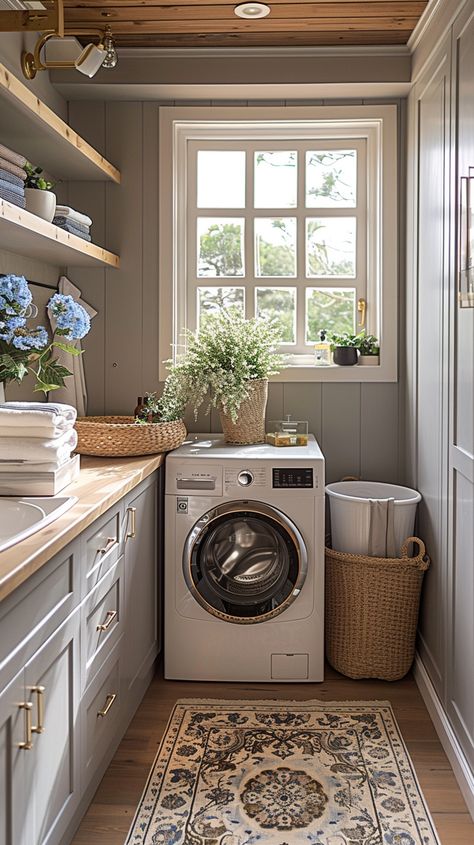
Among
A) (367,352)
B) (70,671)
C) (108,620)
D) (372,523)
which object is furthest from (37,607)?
(367,352)

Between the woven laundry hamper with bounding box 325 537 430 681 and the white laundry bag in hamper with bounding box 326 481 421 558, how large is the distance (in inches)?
2.4

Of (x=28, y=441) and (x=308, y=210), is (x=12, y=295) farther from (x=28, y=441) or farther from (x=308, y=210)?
(x=308, y=210)

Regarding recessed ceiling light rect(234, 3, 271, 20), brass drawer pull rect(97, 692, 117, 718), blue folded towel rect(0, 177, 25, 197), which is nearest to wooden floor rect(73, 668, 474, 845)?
brass drawer pull rect(97, 692, 117, 718)

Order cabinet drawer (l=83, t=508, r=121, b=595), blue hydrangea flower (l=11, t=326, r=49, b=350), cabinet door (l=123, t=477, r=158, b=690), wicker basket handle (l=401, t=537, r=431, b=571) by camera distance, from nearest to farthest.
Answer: cabinet drawer (l=83, t=508, r=121, b=595), blue hydrangea flower (l=11, t=326, r=49, b=350), cabinet door (l=123, t=477, r=158, b=690), wicker basket handle (l=401, t=537, r=431, b=571)

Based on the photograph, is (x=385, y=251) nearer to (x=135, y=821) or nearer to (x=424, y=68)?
(x=424, y=68)

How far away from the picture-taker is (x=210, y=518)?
309 cm

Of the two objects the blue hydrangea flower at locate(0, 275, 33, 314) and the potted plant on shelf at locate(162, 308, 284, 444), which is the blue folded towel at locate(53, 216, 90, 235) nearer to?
the potted plant on shelf at locate(162, 308, 284, 444)

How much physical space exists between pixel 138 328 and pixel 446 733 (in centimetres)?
211

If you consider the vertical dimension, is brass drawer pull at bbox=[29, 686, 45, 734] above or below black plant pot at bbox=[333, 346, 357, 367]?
below

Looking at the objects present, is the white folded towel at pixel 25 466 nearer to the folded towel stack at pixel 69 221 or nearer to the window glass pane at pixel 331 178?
the folded towel stack at pixel 69 221

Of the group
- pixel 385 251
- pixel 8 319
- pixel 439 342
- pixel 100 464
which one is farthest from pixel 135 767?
pixel 385 251

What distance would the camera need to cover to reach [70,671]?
1951 mm

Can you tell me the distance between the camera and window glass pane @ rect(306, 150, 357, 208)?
374 centimetres

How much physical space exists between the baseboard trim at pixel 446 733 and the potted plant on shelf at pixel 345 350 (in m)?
1.28
